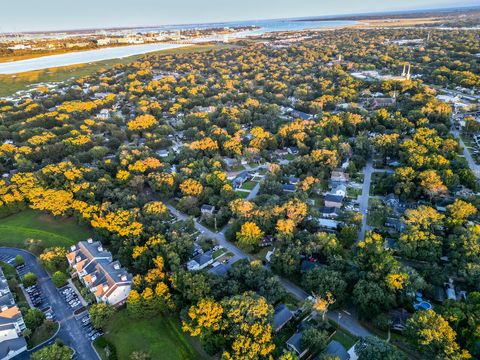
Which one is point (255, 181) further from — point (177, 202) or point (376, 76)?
point (376, 76)

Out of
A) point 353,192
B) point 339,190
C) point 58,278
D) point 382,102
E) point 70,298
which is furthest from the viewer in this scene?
point 382,102

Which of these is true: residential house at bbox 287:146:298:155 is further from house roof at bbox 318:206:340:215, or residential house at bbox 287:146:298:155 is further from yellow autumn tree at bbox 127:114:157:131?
yellow autumn tree at bbox 127:114:157:131

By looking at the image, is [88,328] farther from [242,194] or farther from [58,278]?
[242,194]

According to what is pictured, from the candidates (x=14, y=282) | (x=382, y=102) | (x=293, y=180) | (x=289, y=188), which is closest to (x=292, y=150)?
(x=293, y=180)

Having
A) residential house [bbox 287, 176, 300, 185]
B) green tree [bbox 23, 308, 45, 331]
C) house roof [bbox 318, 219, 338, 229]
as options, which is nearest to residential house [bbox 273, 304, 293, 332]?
house roof [bbox 318, 219, 338, 229]

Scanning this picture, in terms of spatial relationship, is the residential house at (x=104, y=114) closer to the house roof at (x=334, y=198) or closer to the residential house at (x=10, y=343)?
the house roof at (x=334, y=198)
